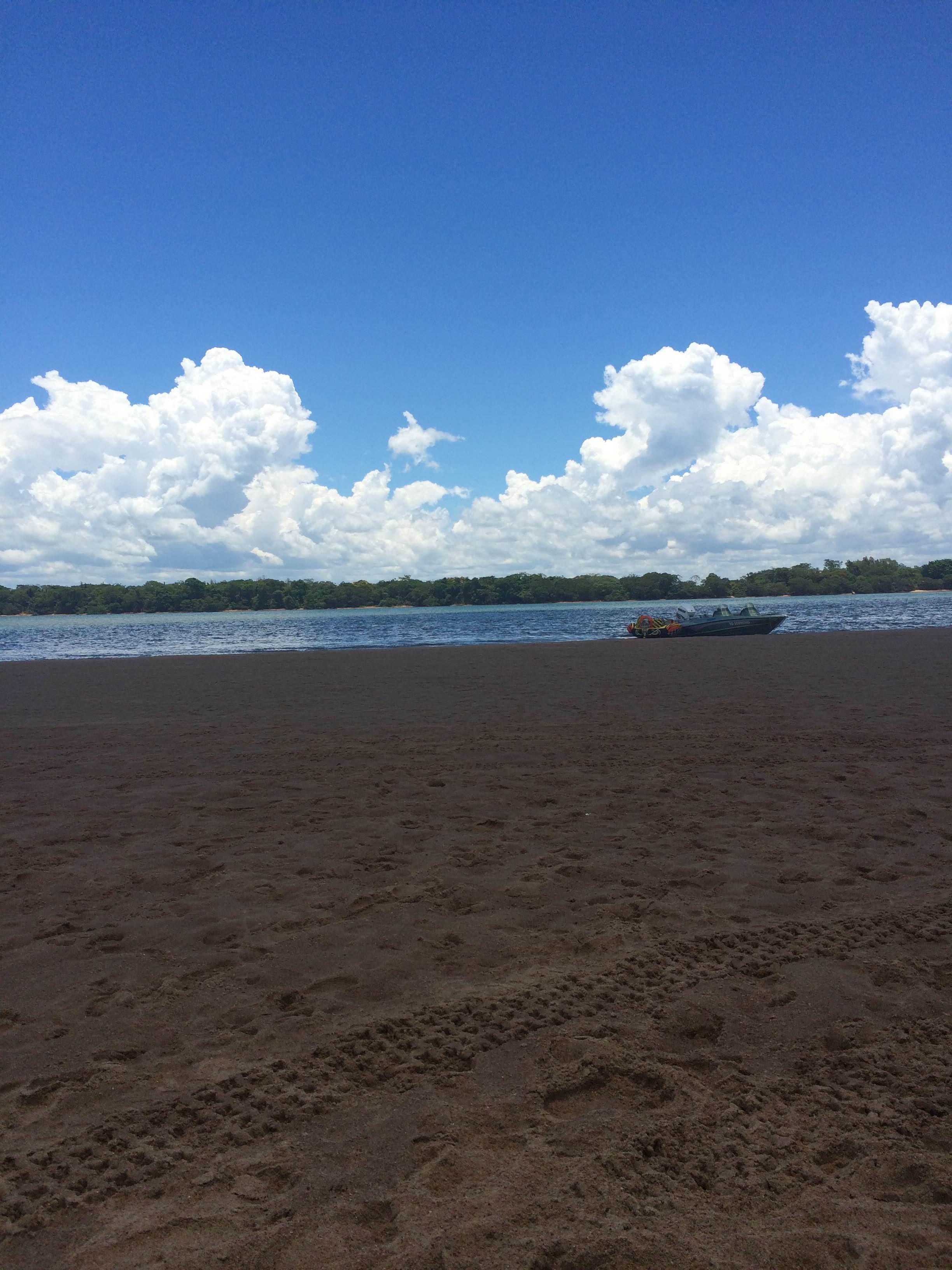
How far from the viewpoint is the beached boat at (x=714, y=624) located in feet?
146

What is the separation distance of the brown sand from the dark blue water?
32.3 m

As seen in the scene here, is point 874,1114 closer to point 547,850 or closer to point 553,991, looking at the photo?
point 553,991

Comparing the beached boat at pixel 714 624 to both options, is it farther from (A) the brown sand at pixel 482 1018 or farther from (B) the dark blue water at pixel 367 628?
(A) the brown sand at pixel 482 1018

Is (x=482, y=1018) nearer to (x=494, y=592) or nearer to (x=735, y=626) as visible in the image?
(x=735, y=626)

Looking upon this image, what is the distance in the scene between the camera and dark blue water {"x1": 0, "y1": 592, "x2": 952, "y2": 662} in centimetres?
4441

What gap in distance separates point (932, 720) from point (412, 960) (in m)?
11.9

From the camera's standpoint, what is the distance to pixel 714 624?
149 ft

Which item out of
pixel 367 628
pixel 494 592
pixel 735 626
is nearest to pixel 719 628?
pixel 735 626

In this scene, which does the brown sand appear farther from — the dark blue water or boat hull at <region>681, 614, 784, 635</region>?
boat hull at <region>681, 614, 784, 635</region>

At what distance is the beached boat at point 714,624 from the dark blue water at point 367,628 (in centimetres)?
141

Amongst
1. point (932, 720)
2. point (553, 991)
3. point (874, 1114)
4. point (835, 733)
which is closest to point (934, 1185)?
point (874, 1114)

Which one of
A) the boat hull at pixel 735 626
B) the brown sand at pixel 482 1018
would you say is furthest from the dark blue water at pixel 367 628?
the brown sand at pixel 482 1018

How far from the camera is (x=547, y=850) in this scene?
280 inches

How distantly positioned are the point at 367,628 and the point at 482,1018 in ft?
210
